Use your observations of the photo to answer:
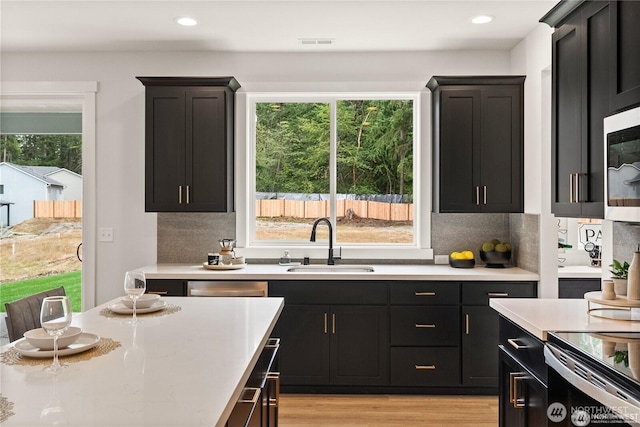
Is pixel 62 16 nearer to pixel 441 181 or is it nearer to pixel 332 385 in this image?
pixel 441 181

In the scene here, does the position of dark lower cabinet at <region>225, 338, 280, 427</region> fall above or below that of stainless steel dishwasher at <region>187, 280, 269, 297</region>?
below

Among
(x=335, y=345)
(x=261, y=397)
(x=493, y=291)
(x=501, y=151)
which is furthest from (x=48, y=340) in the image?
(x=501, y=151)

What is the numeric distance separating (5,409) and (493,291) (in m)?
3.13

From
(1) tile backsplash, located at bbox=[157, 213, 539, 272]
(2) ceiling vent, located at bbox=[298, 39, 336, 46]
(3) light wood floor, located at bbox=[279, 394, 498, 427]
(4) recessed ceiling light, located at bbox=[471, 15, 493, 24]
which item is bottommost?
(3) light wood floor, located at bbox=[279, 394, 498, 427]

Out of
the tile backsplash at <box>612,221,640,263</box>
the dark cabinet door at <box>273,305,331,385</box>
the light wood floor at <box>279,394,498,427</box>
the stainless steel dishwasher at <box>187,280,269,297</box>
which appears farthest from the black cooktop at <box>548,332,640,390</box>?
the stainless steel dishwasher at <box>187,280,269,297</box>

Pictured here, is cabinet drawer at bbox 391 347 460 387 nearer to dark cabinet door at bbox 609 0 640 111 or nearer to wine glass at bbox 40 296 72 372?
dark cabinet door at bbox 609 0 640 111

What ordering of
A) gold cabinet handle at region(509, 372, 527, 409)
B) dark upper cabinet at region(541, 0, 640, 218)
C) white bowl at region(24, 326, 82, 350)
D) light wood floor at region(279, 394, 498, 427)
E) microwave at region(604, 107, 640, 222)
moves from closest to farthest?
white bowl at region(24, 326, 82, 350) < microwave at region(604, 107, 640, 222) < dark upper cabinet at region(541, 0, 640, 218) < gold cabinet handle at region(509, 372, 527, 409) < light wood floor at region(279, 394, 498, 427)

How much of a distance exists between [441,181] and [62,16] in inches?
118

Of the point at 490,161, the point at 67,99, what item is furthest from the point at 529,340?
the point at 67,99

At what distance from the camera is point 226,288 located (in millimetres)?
3625

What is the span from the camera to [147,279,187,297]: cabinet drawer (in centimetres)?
365

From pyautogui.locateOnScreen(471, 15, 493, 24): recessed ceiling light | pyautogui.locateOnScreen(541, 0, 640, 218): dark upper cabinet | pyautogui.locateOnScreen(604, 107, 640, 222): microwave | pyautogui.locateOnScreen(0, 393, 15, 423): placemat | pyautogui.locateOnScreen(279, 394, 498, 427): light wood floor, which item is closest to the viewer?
pyautogui.locateOnScreen(0, 393, 15, 423): placemat

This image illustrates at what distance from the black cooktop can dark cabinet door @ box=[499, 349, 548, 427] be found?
26cm

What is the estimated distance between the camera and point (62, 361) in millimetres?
1483
